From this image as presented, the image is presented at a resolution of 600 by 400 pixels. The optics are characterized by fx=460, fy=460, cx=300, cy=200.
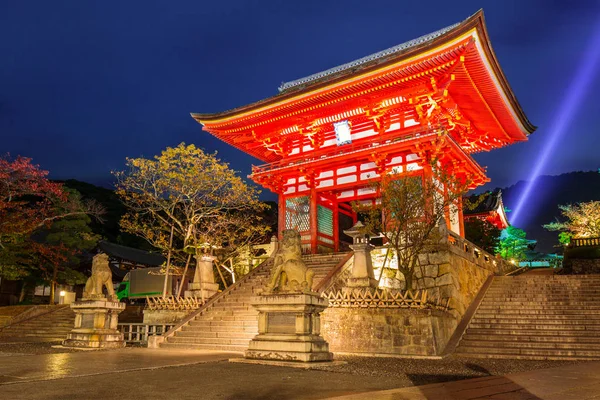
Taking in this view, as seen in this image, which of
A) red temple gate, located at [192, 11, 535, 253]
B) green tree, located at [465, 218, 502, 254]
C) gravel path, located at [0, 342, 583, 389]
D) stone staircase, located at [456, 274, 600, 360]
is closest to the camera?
gravel path, located at [0, 342, 583, 389]

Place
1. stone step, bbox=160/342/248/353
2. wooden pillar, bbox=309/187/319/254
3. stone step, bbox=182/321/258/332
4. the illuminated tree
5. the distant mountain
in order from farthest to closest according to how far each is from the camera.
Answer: the distant mountain < the illuminated tree < wooden pillar, bbox=309/187/319/254 < stone step, bbox=182/321/258/332 < stone step, bbox=160/342/248/353

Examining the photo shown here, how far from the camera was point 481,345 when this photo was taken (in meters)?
13.7

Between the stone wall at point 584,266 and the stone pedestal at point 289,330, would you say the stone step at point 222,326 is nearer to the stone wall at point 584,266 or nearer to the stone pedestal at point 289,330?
the stone pedestal at point 289,330

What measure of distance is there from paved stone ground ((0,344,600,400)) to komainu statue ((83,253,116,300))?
168 inches

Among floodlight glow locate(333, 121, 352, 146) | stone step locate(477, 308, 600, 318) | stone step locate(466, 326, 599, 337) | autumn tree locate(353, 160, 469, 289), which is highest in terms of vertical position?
floodlight glow locate(333, 121, 352, 146)

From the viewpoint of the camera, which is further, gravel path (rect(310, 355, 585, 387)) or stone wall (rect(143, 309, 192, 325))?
stone wall (rect(143, 309, 192, 325))

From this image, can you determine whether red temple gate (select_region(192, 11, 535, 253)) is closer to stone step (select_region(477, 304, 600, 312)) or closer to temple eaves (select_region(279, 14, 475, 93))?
temple eaves (select_region(279, 14, 475, 93))

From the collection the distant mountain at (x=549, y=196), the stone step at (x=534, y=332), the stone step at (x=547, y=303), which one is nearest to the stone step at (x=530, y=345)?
the stone step at (x=534, y=332)

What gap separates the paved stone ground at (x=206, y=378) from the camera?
19.5ft

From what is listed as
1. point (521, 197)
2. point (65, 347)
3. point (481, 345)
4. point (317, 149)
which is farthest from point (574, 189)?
point (65, 347)

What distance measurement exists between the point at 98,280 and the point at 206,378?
9.01 meters

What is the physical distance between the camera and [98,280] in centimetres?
1490

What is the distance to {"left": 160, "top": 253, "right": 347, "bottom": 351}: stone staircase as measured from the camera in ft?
47.1

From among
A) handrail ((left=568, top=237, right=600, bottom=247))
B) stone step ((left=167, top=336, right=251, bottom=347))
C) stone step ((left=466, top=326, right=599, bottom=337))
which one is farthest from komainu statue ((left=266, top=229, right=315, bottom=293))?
handrail ((left=568, top=237, right=600, bottom=247))
